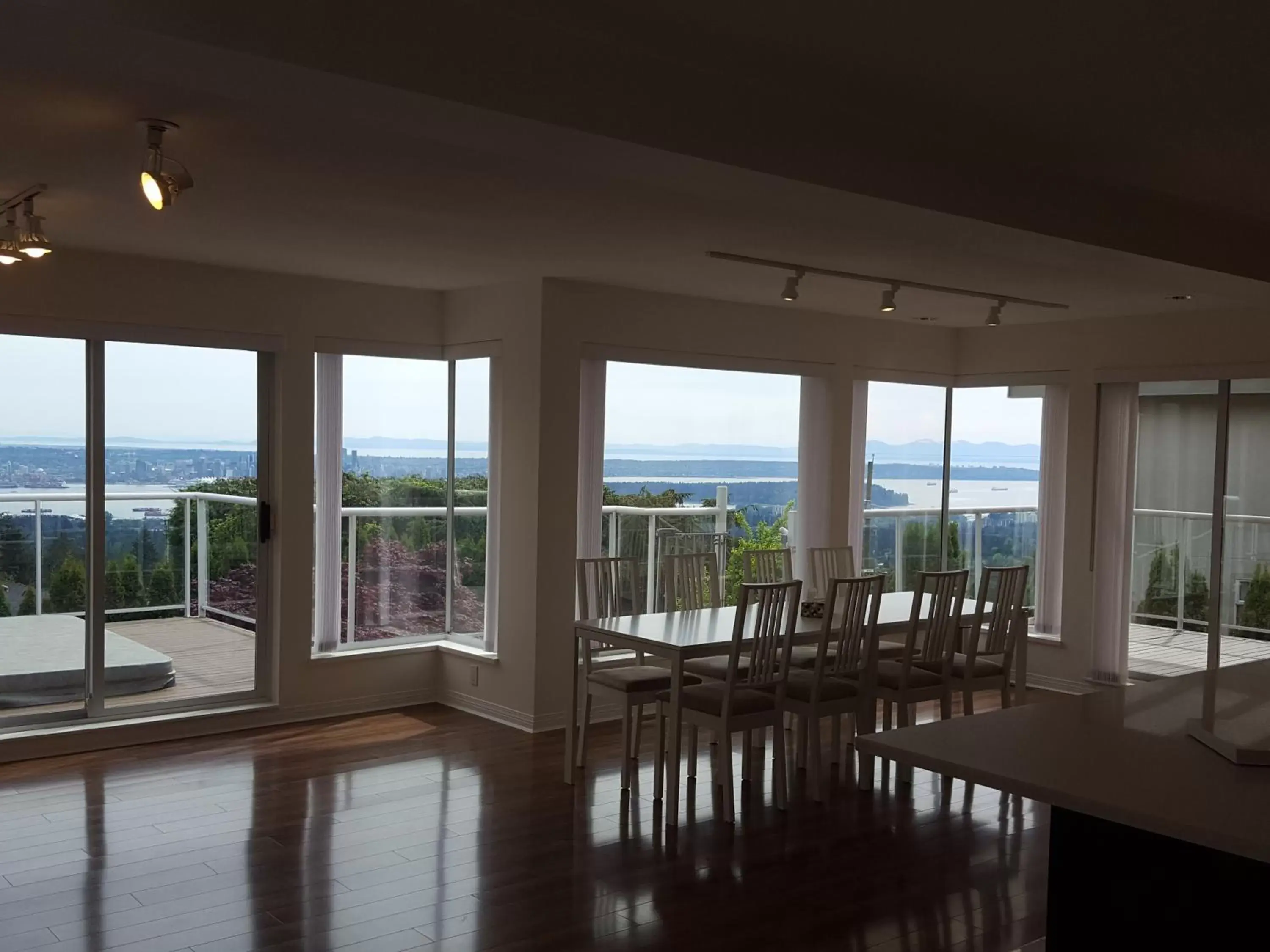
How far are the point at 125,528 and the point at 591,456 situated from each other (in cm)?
245

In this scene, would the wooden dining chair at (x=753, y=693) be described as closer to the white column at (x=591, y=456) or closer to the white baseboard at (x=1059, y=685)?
the white column at (x=591, y=456)

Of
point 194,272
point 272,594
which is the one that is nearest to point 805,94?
point 194,272

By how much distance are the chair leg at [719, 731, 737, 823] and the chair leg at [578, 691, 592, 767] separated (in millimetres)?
768

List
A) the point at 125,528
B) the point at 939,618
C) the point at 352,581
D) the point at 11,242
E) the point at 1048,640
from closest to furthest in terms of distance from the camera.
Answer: the point at 11,242 < the point at 939,618 < the point at 125,528 < the point at 352,581 < the point at 1048,640

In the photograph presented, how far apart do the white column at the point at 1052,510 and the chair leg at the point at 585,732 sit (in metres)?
3.74

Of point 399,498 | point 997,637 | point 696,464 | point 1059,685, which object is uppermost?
point 696,464

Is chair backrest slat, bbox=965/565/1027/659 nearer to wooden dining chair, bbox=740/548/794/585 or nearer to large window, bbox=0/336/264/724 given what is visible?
wooden dining chair, bbox=740/548/794/585

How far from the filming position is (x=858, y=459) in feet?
25.3

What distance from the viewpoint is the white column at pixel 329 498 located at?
634 centimetres

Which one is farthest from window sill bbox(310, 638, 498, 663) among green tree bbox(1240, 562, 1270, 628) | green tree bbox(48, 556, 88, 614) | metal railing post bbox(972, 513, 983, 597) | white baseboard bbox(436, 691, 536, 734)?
green tree bbox(1240, 562, 1270, 628)

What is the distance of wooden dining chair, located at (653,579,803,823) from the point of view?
4.67m

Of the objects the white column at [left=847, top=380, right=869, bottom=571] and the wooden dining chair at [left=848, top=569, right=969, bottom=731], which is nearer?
the wooden dining chair at [left=848, top=569, right=969, bottom=731]

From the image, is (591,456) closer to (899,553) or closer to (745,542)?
(745,542)

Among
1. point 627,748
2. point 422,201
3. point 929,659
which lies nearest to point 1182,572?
point 929,659
